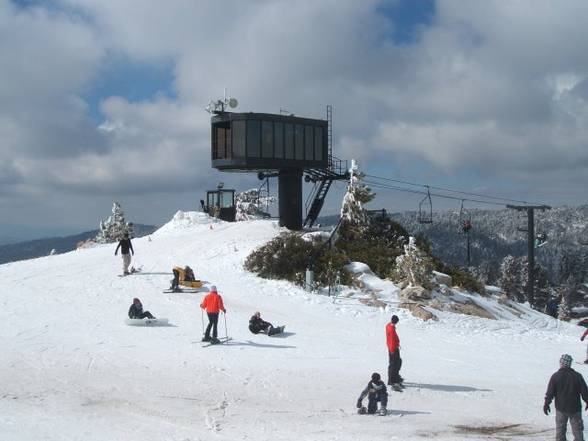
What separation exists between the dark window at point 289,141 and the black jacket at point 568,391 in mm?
32254

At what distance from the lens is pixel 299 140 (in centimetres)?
4134

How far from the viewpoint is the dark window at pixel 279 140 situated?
40.4 meters

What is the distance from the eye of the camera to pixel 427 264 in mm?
26656

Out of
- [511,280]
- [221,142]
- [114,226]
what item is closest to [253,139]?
[221,142]

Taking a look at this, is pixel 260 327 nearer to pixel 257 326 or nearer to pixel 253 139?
pixel 257 326

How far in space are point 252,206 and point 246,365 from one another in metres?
40.0

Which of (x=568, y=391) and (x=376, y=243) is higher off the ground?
(x=376, y=243)

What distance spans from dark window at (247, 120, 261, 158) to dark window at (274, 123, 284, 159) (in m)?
1.15

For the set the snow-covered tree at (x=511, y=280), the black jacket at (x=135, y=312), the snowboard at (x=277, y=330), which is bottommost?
the snow-covered tree at (x=511, y=280)

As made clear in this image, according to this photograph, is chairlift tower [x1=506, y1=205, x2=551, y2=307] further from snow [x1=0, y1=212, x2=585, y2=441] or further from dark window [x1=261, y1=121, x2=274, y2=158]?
dark window [x1=261, y1=121, x2=274, y2=158]

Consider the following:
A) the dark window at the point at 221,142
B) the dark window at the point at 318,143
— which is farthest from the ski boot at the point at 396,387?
the dark window at the point at 318,143

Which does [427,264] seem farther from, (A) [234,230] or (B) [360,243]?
(A) [234,230]

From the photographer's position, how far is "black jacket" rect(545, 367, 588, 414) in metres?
9.38

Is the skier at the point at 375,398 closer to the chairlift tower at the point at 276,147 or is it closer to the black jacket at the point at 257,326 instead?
the black jacket at the point at 257,326
